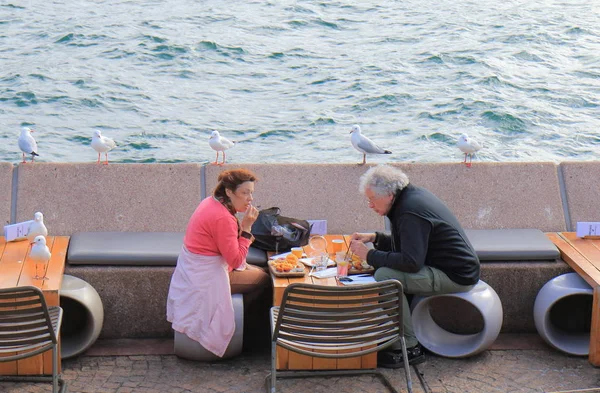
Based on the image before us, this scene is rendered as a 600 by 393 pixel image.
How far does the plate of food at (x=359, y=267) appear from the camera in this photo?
553 centimetres

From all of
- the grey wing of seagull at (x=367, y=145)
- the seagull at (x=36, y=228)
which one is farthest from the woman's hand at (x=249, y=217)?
the grey wing of seagull at (x=367, y=145)

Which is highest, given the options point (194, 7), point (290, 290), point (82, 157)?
point (290, 290)

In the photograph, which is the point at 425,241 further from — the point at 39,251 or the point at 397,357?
the point at 39,251

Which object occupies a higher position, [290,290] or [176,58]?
[290,290]

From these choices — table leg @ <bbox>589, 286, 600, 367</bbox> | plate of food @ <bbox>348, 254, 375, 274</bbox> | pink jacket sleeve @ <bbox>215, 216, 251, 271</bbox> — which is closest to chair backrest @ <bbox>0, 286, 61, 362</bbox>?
pink jacket sleeve @ <bbox>215, 216, 251, 271</bbox>

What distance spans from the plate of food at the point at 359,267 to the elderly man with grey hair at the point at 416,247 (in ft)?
0.31

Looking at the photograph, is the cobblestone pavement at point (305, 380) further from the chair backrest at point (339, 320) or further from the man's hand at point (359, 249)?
the man's hand at point (359, 249)

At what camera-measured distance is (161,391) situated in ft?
16.7

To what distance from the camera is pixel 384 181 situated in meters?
5.32

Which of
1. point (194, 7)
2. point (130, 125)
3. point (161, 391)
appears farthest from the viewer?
point (194, 7)

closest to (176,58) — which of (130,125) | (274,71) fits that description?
(274,71)

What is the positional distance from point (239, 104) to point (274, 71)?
195cm

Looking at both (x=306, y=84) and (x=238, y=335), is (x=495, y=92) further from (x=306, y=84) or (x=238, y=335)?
(x=238, y=335)

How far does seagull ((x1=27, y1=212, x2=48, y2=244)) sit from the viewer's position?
5.87 meters
